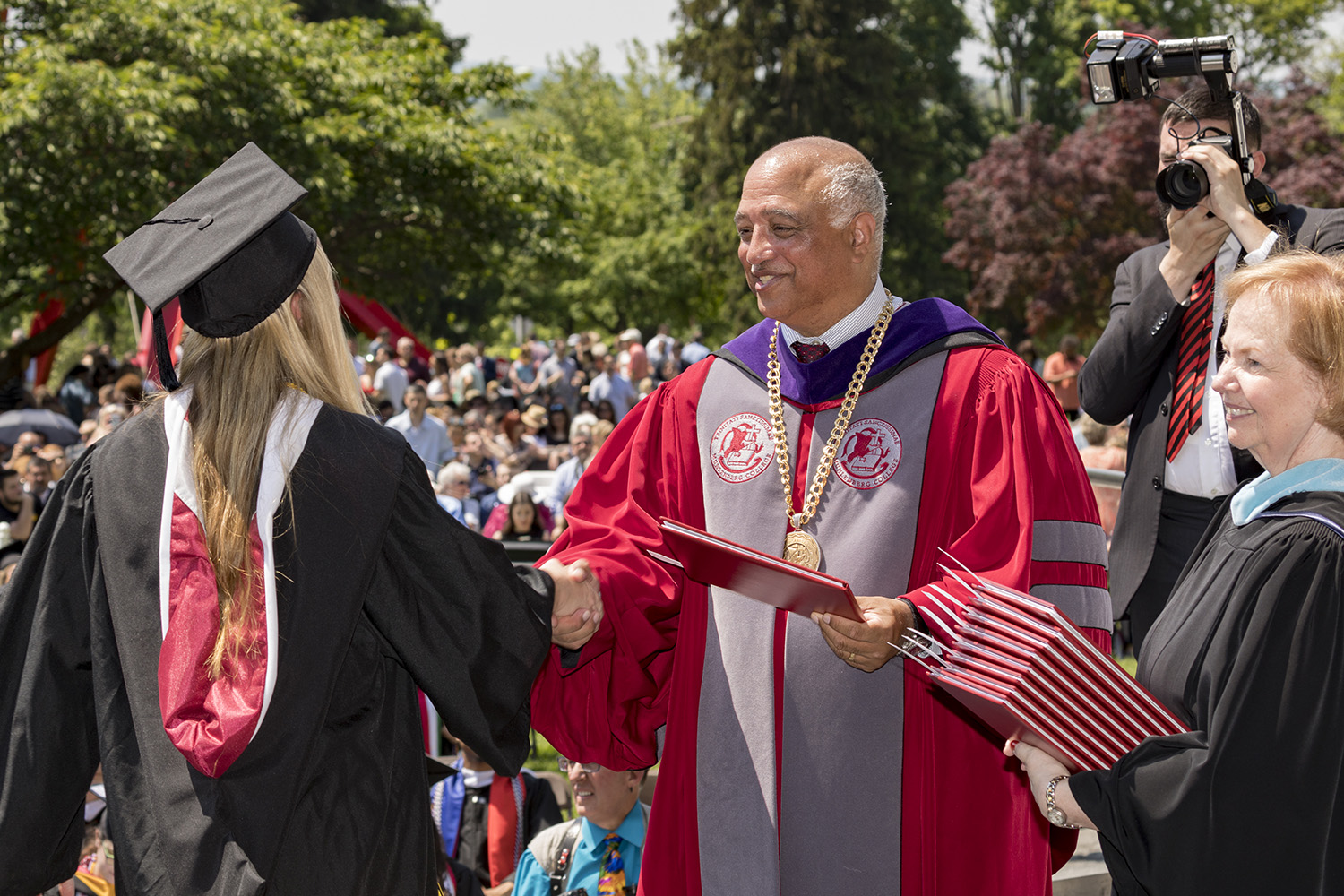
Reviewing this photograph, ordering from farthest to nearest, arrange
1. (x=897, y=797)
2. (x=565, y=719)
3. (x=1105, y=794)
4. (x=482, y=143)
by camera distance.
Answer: (x=482, y=143) → (x=565, y=719) → (x=897, y=797) → (x=1105, y=794)

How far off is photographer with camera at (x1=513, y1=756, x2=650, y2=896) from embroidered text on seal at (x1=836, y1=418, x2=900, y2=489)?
1896 millimetres

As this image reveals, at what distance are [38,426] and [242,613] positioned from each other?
37.7ft

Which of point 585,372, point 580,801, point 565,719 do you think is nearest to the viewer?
point 565,719

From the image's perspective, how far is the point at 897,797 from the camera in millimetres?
3047

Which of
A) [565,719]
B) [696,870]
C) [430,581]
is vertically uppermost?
[430,581]

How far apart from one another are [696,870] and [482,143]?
16.5 metres

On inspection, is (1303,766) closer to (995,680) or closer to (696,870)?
(995,680)

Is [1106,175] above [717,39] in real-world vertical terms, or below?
below

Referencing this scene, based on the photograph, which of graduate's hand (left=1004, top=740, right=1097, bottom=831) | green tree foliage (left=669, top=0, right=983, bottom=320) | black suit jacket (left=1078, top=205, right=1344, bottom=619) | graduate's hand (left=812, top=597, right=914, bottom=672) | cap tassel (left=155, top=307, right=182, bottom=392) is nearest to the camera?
graduate's hand (left=1004, top=740, right=1097, bottom=831)

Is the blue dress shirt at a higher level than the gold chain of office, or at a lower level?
lower

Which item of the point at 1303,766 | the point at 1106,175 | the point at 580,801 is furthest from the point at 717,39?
the point at 1303,766

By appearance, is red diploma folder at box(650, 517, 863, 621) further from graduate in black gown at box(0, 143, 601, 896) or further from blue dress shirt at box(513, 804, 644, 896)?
blue dress shirt at box(513, 804, 644, 896)

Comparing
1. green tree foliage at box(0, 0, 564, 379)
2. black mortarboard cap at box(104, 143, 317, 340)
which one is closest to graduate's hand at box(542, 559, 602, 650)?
black mortarboard cap at box(104, 143, 317, 340)

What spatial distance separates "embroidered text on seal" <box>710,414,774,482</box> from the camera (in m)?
3.27
